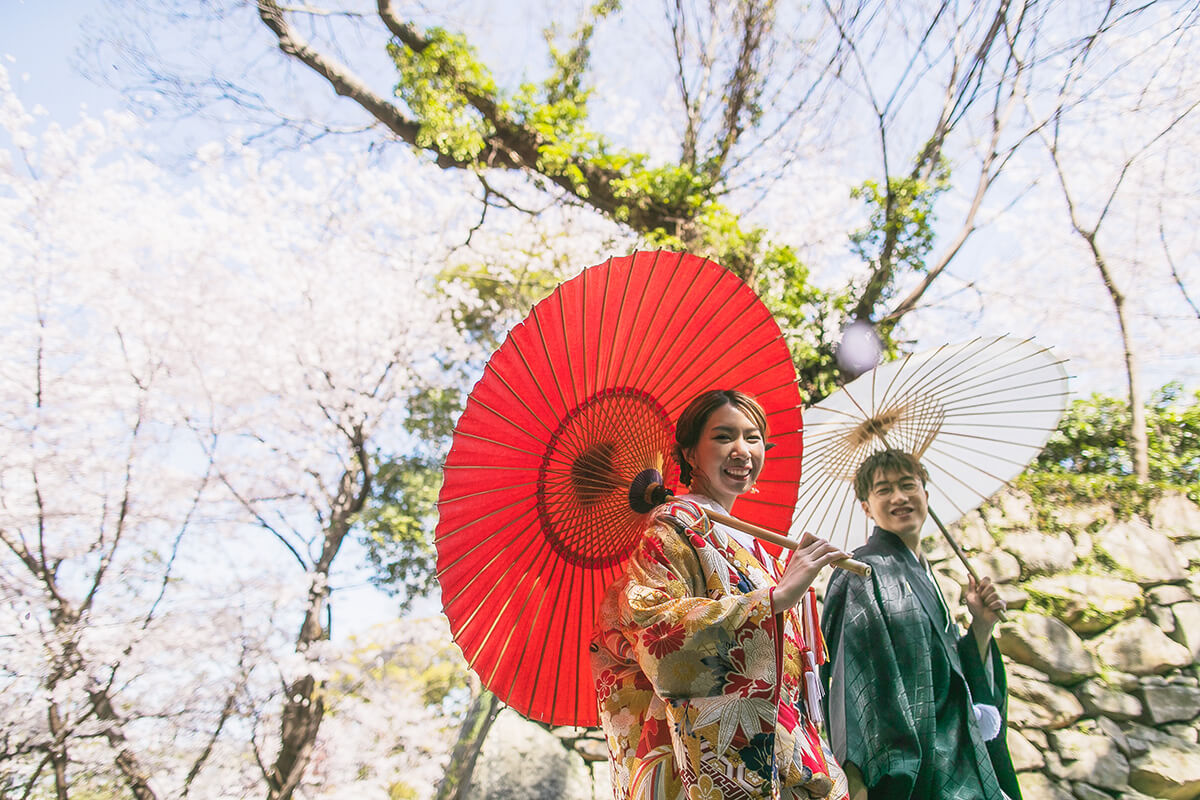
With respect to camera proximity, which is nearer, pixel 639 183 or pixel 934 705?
pixel 934 705

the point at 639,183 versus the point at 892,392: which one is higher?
the point at 639,183

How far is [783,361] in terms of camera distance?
2.10m

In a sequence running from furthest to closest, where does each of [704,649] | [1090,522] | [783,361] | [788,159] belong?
[788,159]
[1090,522]
[783,361]
[704,649]

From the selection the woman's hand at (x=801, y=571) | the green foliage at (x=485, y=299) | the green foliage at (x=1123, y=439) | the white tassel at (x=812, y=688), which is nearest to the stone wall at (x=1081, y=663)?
the green foliage at (x=1123, y=439)

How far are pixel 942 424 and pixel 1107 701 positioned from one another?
3939 mm

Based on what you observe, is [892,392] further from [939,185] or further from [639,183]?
[639,183]

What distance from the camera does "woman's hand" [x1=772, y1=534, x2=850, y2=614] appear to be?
1402 mm

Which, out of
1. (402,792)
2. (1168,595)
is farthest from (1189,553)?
(402,792)

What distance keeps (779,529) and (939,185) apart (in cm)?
526

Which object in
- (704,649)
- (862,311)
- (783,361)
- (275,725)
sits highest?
(862,311)

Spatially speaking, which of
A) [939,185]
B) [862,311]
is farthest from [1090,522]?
[939,185]

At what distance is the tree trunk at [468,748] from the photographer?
5.07m

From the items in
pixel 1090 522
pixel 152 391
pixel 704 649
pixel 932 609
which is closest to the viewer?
pixel 704 649

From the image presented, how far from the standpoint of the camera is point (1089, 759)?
16.0ft
